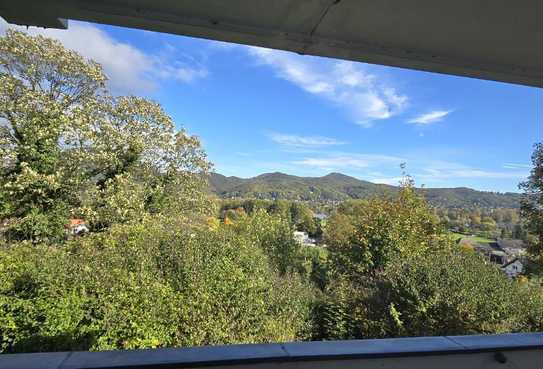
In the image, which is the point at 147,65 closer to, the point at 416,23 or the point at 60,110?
the point at 60,110

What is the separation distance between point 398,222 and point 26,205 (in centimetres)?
1001

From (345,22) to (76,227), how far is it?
9.68 m

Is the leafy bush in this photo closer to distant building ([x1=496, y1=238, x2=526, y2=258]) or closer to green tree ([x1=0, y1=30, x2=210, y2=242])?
green tree ([x1=0, y1=30, x2=210, y2=242])

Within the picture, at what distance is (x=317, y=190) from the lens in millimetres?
44562

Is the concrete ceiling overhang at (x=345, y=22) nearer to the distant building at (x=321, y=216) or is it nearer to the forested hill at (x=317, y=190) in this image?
the forested hill at (x=317, y=190)

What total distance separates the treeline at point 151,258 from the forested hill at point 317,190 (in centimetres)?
1192

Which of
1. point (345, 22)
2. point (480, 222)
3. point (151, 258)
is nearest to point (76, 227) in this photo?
point (151, 258)

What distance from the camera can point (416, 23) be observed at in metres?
1.17

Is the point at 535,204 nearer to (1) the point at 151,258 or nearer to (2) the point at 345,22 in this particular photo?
(1) the point at 151,258

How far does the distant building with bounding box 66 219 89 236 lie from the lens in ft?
28.7

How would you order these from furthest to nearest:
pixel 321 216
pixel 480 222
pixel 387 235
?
1. pixel 321 216
2. pixel 480 222
3. pixel 387 235

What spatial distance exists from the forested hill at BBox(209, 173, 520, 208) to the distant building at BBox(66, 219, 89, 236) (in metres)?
13.3

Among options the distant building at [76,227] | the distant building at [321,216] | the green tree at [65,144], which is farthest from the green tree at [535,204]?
the distant building at [321,216]

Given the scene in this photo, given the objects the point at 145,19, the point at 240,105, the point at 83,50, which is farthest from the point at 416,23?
the point at 240,105
